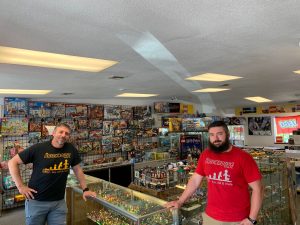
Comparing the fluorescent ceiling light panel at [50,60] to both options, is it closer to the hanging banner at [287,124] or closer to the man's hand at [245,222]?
the man's hand at [245,222]

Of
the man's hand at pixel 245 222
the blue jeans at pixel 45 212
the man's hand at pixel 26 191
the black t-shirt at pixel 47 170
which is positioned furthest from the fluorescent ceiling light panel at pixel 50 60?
the man's hand at pixel 245 222

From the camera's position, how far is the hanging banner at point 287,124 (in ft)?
30.8

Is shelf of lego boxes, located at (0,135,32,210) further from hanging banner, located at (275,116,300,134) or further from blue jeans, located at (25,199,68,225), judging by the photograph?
hanging banner, located at (275,116,300,134)

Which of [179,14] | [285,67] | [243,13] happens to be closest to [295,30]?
[243,13]

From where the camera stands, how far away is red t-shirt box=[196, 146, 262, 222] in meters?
2.05

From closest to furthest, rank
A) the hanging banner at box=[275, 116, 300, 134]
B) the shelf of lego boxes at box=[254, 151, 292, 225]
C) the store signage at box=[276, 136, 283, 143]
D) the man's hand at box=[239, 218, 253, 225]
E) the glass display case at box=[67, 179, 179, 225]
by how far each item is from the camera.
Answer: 1. the man's hand at box=[239, 218, 253, 225]
2. the glass display case at box=[67, 179, 179, 225]
3. the shelf of lego boxes at box=[254, 151, 292, 225]
4. the hanging banner at box=[275, 116, 300, 134]
5. the store signage at box=[276, 136, 283, 143]

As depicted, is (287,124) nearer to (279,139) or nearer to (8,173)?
(279,139)

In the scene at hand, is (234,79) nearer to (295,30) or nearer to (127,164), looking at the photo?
(295,30)

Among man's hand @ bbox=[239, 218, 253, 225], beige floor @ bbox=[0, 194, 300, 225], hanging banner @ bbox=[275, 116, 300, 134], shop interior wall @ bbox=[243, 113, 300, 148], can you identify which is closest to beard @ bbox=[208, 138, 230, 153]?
man's hand @ bbox=[239, 218, 253, 225]

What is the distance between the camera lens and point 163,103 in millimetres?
8234

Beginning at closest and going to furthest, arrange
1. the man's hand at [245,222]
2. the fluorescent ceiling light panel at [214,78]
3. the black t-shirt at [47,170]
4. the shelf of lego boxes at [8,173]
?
the man's hand at [245,222], the black t-shirt at [47,170], the fluorescent ceiling light panel at [214,78], the shelf of lego boxes at [8,173]

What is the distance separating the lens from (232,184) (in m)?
2.07

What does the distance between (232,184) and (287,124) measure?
8919 millimetres

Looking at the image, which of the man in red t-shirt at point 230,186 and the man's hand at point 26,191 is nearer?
the man in red t-shirt at point 230,186
